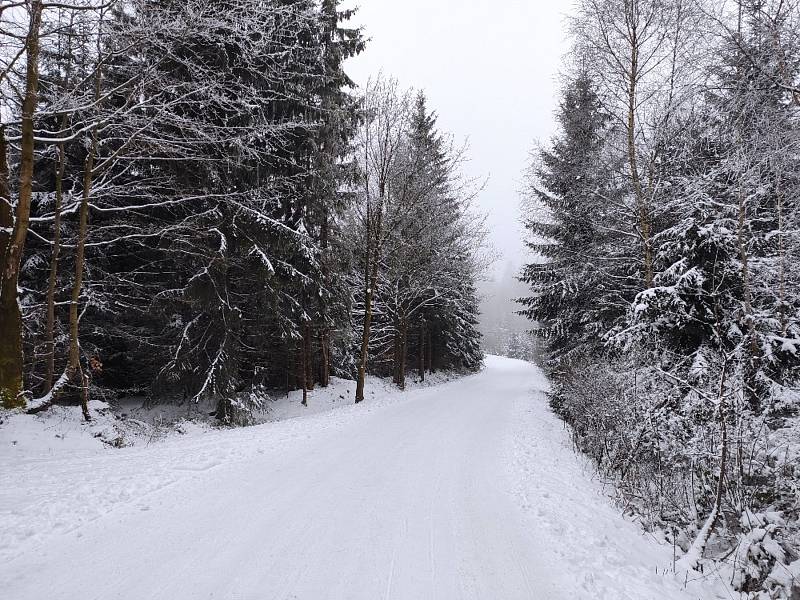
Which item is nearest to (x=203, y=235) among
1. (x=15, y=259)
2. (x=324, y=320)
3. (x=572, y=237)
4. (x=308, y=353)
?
(x=15, y=259)

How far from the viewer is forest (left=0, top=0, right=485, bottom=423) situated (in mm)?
6281

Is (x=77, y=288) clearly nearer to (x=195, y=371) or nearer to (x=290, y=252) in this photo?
(x=195, y=371)

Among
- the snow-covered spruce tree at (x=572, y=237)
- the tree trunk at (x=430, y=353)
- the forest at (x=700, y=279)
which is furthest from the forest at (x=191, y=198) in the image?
the tree trunk at (x=430, y=353)

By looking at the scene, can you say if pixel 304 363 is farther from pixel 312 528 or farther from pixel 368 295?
pixel 312 528

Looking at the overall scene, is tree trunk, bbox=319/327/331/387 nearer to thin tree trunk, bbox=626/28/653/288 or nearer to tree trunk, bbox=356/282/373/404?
tree trunk, bbox=356/282/373/404

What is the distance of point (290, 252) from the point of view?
457 inches

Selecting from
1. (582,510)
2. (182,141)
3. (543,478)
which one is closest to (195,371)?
(182,141)

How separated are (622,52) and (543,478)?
9.57m

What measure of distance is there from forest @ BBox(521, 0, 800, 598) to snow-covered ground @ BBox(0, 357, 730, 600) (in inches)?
35.1

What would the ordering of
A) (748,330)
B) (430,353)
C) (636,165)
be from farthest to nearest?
(430,353)
(636,165)
(748,330)

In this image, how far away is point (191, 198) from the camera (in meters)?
8.66

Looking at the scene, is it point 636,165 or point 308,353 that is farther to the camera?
point 308,353

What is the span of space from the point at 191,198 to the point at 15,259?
3.28 m

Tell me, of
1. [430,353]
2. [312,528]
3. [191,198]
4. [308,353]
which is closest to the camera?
[312,528]
